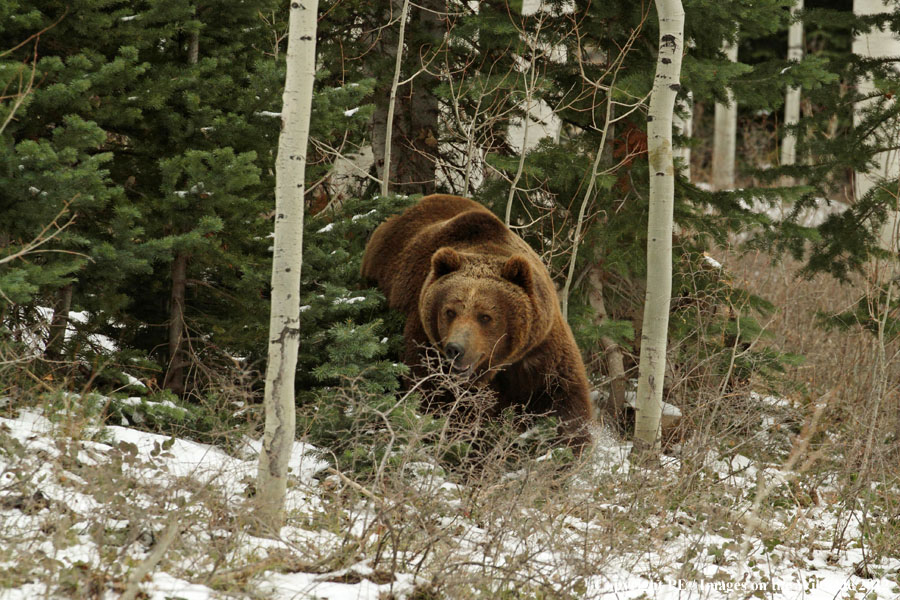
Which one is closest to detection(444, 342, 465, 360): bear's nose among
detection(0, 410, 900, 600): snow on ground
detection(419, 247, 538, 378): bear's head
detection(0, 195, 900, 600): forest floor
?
detection(419, 247, 538, 378): bear's head

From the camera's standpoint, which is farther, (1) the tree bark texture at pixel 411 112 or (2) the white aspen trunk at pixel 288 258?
(1) the tree bark texture at pixel 411 112

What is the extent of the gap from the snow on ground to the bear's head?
1345 mm

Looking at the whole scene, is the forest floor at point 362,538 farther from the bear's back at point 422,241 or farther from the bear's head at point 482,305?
the bear's back at point 422,241

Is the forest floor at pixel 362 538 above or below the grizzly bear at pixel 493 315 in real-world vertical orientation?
below

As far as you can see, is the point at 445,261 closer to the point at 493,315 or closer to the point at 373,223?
the point at 493,315

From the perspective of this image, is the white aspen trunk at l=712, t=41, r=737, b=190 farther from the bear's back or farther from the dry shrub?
the bear's back

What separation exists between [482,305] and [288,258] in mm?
2207

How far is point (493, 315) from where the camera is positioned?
641cm

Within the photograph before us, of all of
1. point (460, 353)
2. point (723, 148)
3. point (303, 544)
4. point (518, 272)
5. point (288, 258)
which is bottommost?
point (303, 544)

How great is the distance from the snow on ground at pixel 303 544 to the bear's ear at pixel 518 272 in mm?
1680

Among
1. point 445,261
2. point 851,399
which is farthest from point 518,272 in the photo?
point 851,399

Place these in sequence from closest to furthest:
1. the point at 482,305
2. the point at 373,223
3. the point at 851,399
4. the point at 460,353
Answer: the point at 460,353 < the point at 482,305 < the point at 373,223 < the point at 851,399

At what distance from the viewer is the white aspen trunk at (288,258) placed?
4422mm

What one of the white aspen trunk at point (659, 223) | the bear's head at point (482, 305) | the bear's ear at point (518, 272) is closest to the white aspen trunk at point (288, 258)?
the bear's head at point (482, 305)
